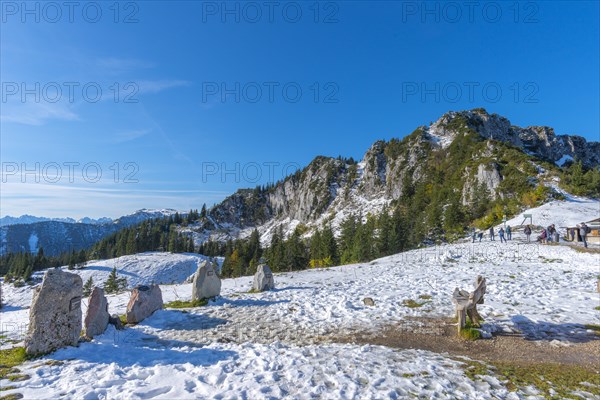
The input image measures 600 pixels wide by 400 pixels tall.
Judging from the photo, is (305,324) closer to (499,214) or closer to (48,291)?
(48,291)

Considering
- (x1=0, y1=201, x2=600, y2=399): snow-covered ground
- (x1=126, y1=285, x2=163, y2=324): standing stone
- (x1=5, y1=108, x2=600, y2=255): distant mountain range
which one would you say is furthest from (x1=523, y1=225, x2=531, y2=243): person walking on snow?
(x1=126, y1=285, x2=163, y2=324): standing stone

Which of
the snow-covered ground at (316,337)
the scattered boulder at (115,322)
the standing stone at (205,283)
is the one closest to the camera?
the snow-covered ground at (316,337)

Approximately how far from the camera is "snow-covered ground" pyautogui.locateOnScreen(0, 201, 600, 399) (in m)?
6.66

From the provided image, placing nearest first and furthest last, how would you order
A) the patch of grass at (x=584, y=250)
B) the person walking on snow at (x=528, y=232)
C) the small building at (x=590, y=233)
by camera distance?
the patch of grass at (x=584, y=250)
the small building at (x=590, y=233)
the person walking on snow at (x=528, y=232)

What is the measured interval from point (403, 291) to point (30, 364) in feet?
49.1

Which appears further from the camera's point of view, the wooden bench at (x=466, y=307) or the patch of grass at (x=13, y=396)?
the wooden bench at (x=466, y=307)

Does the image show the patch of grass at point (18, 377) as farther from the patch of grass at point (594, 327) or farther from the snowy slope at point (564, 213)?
the snowy slope at point (564, 213)

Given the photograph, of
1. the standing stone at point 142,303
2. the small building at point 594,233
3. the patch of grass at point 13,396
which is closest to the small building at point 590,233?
the small building at point 594,233

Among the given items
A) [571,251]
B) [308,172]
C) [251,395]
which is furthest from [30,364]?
[308,172]

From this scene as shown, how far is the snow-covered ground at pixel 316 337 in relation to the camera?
6656mm

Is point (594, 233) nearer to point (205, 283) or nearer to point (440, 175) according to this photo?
point (205, 283)

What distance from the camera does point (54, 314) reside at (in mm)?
8789

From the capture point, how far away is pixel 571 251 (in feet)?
83.0

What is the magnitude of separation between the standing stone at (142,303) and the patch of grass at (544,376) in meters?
12.2
